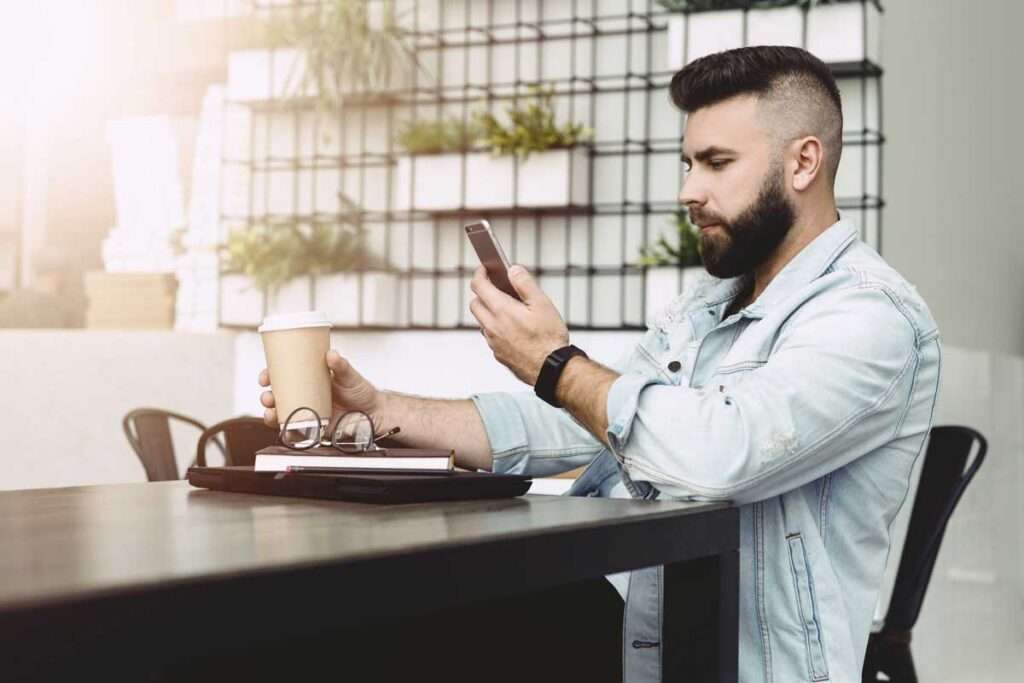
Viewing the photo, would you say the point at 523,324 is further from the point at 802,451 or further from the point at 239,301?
the point at 239,301

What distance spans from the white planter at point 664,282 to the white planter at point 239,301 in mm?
1260

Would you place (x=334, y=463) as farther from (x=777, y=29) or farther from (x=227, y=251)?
(x=227, y=251)

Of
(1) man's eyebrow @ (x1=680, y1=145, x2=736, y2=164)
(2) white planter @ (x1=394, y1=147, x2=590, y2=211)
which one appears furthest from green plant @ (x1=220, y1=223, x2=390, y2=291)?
(1) man's eyebrow @ (x1=680, y1=145, x2=736, y2=164)

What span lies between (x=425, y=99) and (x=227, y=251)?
0.80 m

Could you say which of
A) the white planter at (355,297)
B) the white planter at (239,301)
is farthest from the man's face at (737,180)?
the white planter at (239,301)

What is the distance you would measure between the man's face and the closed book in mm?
543

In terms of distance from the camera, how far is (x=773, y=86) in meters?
1.62

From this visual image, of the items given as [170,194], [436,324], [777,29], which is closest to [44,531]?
[777,29]

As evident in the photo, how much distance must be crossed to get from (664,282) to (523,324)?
7.35 ft

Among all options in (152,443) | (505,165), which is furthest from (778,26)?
(152,443)

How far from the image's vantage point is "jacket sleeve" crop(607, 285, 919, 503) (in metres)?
1.24

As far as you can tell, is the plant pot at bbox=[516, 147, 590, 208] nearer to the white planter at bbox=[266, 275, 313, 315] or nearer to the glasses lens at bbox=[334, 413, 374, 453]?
the white planter at bbox=[266, 275, 313, 315]

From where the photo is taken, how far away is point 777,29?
348cm

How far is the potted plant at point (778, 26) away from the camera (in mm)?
3398
